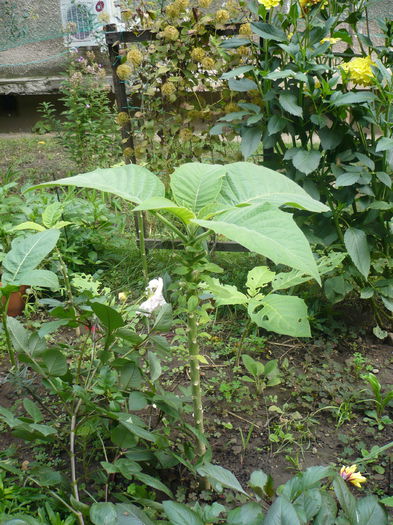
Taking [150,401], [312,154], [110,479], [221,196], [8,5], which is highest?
[8,5]

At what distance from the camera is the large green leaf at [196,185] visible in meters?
1.41

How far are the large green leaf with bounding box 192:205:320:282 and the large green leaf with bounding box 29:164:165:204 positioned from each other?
238 millimetres

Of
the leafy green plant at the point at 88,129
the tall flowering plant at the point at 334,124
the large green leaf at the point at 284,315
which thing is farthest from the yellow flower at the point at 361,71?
the leafy green plant at the point at 88,129

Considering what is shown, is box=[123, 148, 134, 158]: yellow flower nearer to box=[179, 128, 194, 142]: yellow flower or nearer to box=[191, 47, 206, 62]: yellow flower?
box=[179, 128, 194, 142]: yellow flower

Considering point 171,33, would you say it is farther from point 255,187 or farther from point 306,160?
point 255,187

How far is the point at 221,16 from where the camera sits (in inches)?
119

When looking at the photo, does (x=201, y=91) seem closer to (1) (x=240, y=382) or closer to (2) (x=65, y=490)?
(1) (x=240, y=382)

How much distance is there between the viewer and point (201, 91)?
3.41m

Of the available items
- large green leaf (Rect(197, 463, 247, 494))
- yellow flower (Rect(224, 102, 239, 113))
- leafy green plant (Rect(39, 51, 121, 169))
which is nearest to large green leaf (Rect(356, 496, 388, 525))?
large green leaf (Rect(197, 463, 247, 494))

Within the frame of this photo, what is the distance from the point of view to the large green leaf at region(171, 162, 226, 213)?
1409 mm

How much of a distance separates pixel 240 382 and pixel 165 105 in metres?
1.82

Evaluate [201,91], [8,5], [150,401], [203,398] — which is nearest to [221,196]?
[150,401]

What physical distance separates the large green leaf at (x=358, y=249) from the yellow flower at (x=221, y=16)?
140 cm

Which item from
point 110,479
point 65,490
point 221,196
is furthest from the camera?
point 110,479
